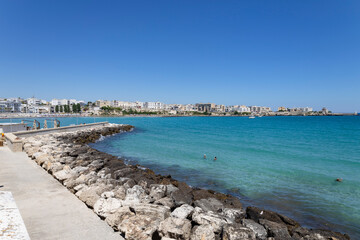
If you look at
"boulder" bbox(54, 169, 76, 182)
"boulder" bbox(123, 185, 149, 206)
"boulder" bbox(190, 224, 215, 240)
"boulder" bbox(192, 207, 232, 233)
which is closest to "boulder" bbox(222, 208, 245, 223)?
"boulder" bbox(192, 207, 232, 233)

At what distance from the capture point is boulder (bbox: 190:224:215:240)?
3.90 m

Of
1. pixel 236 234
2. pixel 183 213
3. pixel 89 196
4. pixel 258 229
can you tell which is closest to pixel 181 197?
pixel 183 213

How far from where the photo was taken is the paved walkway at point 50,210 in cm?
429

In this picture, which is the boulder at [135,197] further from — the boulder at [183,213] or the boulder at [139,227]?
the boulder at [183,213]

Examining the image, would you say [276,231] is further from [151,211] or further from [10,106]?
[10,106]

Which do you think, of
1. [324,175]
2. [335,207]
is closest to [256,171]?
[324,175]

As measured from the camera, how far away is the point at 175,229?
399cm

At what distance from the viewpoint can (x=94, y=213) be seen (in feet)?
16.9

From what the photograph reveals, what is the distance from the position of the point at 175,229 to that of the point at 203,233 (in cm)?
50

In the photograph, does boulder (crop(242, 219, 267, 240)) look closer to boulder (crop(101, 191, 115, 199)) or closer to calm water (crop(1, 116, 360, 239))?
calm water (crop(1, 116, 360, 239))

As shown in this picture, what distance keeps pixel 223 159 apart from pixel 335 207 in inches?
351

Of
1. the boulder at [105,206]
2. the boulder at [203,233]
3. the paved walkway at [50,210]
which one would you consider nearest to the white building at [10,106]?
the paved walkway at [50,210]

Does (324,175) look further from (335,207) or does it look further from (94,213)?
(94,213)

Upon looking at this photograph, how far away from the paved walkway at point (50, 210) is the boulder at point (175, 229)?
938 millimetres
